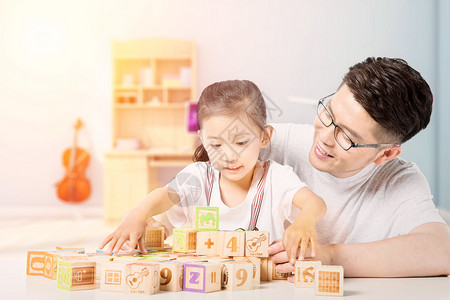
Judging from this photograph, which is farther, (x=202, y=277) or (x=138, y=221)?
(x=138, y=221)

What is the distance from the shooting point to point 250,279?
0.81 meters

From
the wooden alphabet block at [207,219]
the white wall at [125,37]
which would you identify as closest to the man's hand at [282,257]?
the wooden alphabet block at [207,219]

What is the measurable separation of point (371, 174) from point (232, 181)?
0.35m

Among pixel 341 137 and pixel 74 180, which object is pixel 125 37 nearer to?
pixel 74 180

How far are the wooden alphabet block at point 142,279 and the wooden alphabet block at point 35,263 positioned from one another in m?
0.22

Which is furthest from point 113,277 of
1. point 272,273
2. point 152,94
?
point 152,94

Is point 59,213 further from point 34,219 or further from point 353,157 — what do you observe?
point 353,157

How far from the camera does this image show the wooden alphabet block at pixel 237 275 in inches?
31.3

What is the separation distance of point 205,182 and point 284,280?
33cm

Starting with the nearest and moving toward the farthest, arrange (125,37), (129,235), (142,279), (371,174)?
(142,279), (129,235), (371,174), (125,37)

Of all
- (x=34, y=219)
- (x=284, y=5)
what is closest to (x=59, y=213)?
(x=34, y=219)

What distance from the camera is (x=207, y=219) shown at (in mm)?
928

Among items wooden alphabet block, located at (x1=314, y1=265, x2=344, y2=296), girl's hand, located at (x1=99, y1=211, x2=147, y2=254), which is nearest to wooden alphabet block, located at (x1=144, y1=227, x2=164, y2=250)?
girl's hand, located at (x1=99, y1=211, x2=147, y2=254)

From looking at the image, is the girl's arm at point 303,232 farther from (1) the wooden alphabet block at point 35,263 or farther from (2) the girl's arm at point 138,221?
(1) the wooden alphabet block at point 35,263
